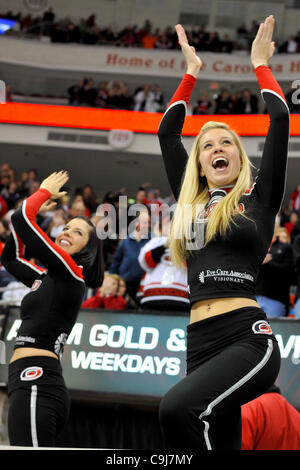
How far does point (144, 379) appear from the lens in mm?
5438

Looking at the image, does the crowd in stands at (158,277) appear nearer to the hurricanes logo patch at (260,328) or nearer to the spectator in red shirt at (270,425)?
the spectator in red shirt at (270,425)

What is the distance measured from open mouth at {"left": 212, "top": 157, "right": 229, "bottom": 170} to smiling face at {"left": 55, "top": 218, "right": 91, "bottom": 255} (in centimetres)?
121

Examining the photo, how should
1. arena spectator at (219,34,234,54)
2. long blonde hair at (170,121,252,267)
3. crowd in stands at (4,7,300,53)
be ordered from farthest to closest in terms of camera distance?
crowd in stands at (4,7,300,53), arena spectator at (219,34,234,54), long blonde hair at (170,121,252,267)

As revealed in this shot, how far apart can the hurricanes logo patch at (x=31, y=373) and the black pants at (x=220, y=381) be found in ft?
3.17

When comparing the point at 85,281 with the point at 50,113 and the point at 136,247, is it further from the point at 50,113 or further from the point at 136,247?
the point at 50,113

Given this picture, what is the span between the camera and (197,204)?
2.51 metres

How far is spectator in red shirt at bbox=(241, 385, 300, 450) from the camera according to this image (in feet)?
9.93

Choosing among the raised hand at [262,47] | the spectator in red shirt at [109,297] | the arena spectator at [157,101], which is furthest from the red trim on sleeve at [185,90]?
the arena spectator at [157,101]

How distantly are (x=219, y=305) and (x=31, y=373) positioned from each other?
112 cm

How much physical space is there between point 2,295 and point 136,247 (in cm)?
198

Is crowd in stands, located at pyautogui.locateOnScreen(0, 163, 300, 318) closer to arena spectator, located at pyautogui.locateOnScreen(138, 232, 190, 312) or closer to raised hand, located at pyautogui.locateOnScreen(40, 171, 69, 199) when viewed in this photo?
arena spectator, located at pyautogui.locateOnScreen(138, 232, 190, 312)

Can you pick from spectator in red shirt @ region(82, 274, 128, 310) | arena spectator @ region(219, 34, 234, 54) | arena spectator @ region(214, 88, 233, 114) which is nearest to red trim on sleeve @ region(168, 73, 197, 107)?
spectator in red shirt @ region(82, 274, 128, 310)

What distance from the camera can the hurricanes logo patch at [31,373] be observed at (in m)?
2.86
